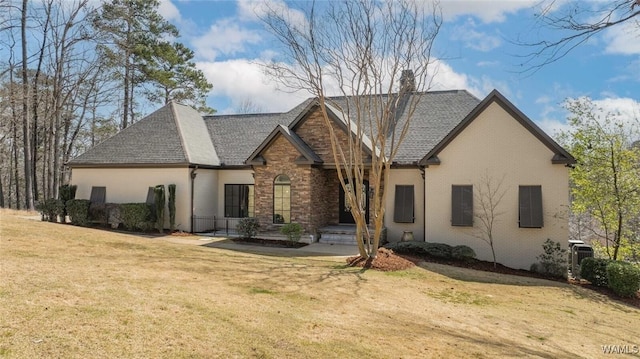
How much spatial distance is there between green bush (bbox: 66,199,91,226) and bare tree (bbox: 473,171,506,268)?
57.6 feet

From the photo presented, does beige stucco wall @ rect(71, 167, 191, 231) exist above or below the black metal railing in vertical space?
above

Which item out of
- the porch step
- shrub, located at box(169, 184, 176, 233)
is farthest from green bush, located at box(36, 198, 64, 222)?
the porch step

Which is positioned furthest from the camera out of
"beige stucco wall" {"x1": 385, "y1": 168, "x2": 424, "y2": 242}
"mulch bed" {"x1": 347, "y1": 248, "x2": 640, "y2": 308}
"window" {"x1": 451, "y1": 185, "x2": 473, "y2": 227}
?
"beige stucco wall" {"x1": 385, "y1": 168, "x2": 424, "y2": 242}

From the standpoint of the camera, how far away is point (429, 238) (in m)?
15.8

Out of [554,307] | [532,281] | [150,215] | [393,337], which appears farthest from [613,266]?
[150,215]

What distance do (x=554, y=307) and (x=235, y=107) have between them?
39992mm

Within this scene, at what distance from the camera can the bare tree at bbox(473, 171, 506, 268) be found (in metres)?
15.0

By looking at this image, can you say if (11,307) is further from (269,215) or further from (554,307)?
(269,215)

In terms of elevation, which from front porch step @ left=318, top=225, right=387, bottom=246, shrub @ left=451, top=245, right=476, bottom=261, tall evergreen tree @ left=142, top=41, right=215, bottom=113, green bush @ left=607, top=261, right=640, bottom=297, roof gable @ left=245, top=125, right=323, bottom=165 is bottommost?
green bush @ left=607, top=261, right=640, bottom=297

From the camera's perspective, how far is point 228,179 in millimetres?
20406

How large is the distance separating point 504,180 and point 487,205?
115 centimetres

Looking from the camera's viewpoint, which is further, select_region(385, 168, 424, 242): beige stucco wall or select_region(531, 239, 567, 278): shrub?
select_region(385, 168, 424, 242): beige stucco wall

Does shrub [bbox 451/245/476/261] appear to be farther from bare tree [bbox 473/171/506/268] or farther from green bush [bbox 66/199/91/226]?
green bush [bbox 66/199/91/226]

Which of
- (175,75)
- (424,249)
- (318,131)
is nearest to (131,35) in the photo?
(175,75)
